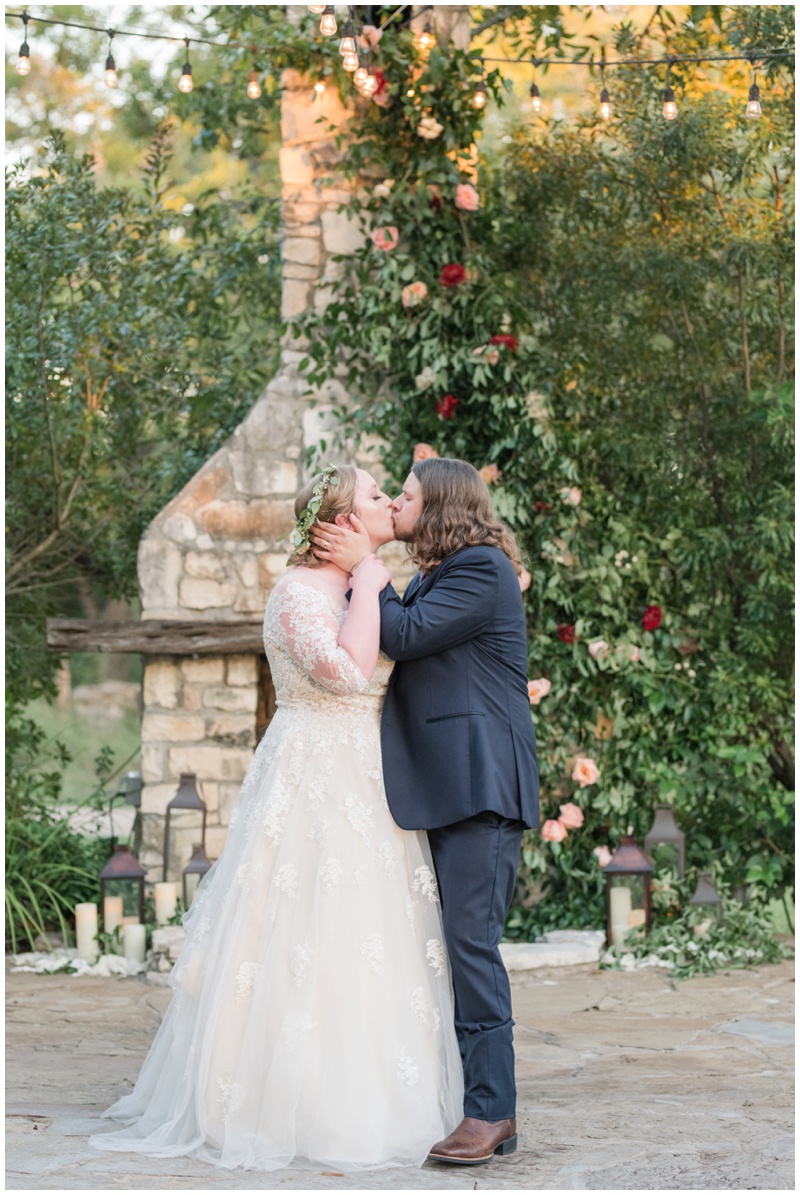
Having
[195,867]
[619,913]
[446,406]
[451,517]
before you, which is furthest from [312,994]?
[446,406]

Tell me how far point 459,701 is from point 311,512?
63 cm

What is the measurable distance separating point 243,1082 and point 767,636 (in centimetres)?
379

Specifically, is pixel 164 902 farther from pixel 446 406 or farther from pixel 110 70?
pixel 110 70

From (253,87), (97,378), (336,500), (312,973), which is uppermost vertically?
(253,87)

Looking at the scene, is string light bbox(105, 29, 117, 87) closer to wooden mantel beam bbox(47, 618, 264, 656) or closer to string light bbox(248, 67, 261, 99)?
string light bbox(248, 67, 261, 99)

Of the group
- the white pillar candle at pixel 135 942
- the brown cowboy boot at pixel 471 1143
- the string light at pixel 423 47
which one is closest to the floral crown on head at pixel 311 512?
the brown cowboy boot at pixel 471 1143

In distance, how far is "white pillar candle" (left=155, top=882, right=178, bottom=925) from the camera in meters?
5.80

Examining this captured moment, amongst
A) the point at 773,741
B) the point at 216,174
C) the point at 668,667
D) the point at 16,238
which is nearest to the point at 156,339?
the point at 16,238

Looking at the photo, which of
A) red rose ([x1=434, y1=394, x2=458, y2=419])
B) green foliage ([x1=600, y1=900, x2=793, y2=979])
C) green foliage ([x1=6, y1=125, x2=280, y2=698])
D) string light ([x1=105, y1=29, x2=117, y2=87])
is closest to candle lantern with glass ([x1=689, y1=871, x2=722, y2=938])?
green foliage ([x1=600, y1=900, x2=793, y2=979])

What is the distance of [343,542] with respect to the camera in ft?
10.9

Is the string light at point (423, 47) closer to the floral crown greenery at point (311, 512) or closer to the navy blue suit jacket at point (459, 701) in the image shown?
the floral crown greenery at point (311, 512)

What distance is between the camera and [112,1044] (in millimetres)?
4395

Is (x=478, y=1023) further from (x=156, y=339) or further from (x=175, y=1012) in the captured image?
(x=156, y=339)

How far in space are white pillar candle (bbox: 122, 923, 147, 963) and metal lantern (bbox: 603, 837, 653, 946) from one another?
2055mm
